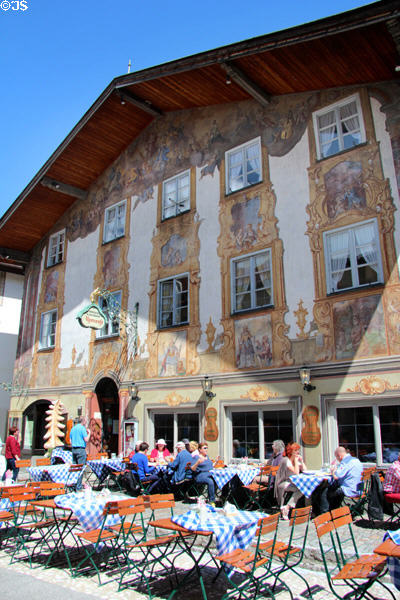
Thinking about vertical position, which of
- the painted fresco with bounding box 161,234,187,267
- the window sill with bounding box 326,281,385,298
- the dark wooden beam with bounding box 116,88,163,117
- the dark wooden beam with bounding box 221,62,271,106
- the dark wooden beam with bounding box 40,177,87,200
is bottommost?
the window sill with bounding box 326,281,385,298

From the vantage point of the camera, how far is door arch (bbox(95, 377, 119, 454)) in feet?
52.1

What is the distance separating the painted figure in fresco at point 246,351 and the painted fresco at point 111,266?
18.6ft

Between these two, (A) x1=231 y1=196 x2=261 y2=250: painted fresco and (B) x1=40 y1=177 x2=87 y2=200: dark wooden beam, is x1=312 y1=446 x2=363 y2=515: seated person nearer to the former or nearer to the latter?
(A) x1=231 y1=196 x2=261 y2=250: painted fresco

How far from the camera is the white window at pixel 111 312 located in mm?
15219

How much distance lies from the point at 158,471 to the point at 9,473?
3761 millimetres

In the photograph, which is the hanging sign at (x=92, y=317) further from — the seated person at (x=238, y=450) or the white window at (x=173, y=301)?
the seated person at (x=238, y=450)

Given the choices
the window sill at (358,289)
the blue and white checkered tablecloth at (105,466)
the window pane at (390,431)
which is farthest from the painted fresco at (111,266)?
the window pane at (390,431)

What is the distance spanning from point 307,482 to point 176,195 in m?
9.65

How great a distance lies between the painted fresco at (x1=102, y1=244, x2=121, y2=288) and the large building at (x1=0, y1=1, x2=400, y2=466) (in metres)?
0.07

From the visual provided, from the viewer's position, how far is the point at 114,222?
1708 cm

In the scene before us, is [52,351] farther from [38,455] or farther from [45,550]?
[45,550]

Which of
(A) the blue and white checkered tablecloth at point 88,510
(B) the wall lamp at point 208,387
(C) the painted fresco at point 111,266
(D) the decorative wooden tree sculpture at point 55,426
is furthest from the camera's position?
(D) the decorative wooden tree sculpture at point 55,426

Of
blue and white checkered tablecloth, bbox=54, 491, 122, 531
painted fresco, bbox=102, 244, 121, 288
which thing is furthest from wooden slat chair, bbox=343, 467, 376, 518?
painted fresco, bbox=102, 244, 121, 288

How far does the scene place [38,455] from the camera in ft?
58.6
